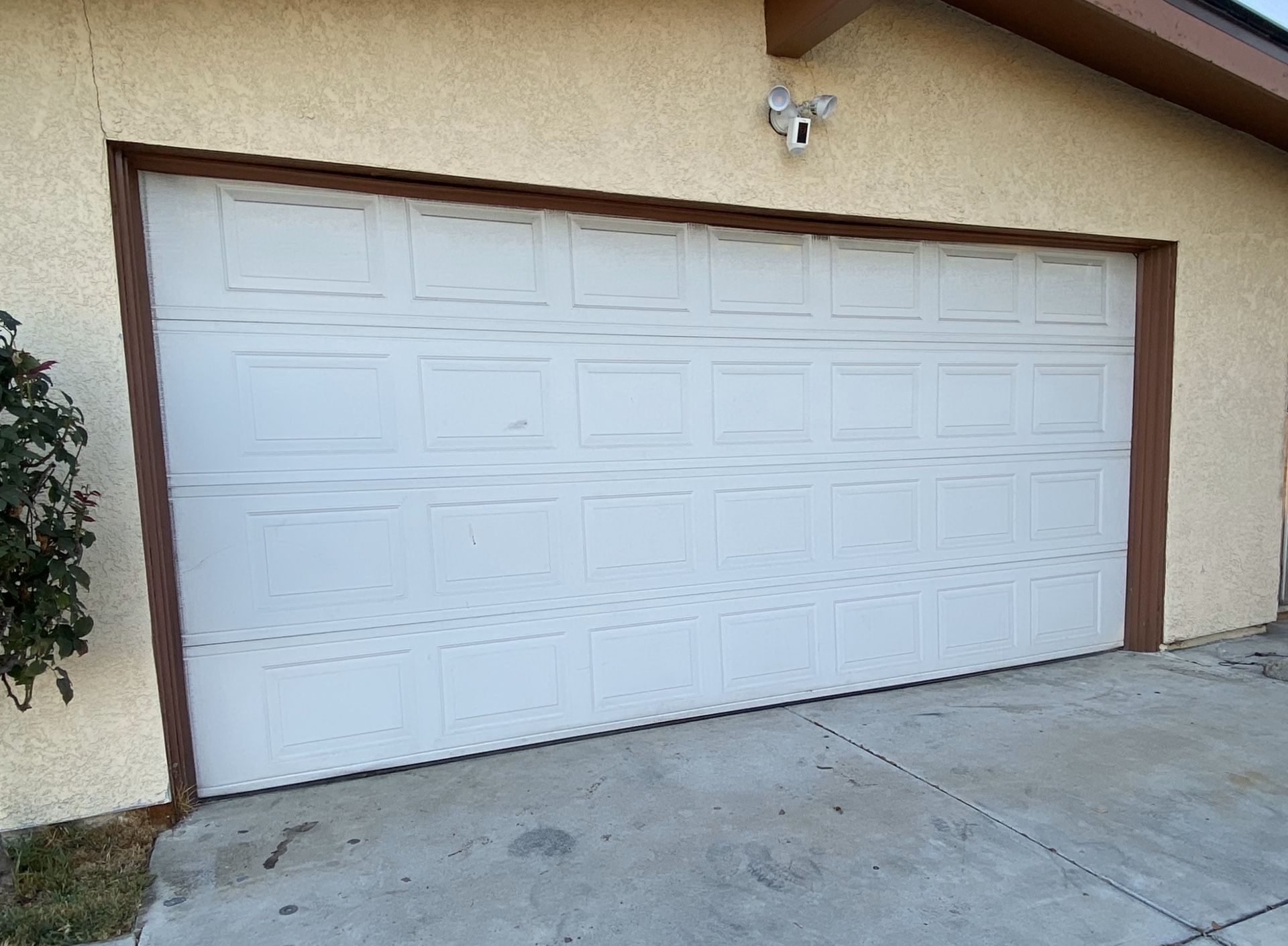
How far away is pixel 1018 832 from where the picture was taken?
2619mm

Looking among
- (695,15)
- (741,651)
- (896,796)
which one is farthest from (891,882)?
(695,15)

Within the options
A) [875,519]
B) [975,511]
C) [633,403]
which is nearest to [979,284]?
[975,511]

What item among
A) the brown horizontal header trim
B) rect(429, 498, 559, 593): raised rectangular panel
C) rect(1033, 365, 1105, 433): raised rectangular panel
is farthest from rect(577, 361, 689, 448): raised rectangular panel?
rect(1033, 365, 1105, 433): raised rectangular panel

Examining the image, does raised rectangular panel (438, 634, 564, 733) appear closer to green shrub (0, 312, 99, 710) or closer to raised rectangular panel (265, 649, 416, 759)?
raised rectangular panel (265, 649, 416, 759)

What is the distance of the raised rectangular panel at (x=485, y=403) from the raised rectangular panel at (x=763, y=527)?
1028mm

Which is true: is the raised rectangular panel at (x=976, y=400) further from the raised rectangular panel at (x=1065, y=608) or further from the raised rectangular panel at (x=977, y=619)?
the raised rectangular panel at (x=1065, y=608)

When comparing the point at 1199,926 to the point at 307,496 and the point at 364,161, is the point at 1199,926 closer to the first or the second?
the point at 307,496

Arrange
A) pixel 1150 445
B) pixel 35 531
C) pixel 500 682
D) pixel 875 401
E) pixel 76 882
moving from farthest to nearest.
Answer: pixel 1150 445 → pixel 875 401 → pixel 500 682 → pixel 76 882 → pixel 35 531

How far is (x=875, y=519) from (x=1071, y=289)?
1919mm

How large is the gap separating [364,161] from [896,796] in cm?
333

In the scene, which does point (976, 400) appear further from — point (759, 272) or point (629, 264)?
point (629, 264)

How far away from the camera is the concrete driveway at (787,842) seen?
216cm

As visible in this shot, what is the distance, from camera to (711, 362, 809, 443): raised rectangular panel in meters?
3.63

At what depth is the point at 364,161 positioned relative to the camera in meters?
2.80
